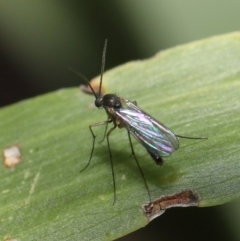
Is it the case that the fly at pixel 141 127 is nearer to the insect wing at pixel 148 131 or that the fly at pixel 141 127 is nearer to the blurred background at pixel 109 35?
the insect wing at pixel 148 131

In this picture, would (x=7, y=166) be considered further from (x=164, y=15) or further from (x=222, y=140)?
(x=164, y=15)

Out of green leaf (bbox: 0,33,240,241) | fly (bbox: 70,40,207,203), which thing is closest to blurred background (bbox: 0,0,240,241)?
green leaf (bbox: 0,33,240,241)

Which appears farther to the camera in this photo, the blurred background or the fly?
the blurred background

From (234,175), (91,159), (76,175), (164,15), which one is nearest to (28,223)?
(76,175)

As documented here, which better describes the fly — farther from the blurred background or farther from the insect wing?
the blurred background

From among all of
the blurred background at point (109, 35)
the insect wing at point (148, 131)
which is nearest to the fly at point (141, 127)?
the insect wing at point (148, 131)

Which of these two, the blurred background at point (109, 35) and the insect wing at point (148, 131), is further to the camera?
the blurred background at point (109, 35)
